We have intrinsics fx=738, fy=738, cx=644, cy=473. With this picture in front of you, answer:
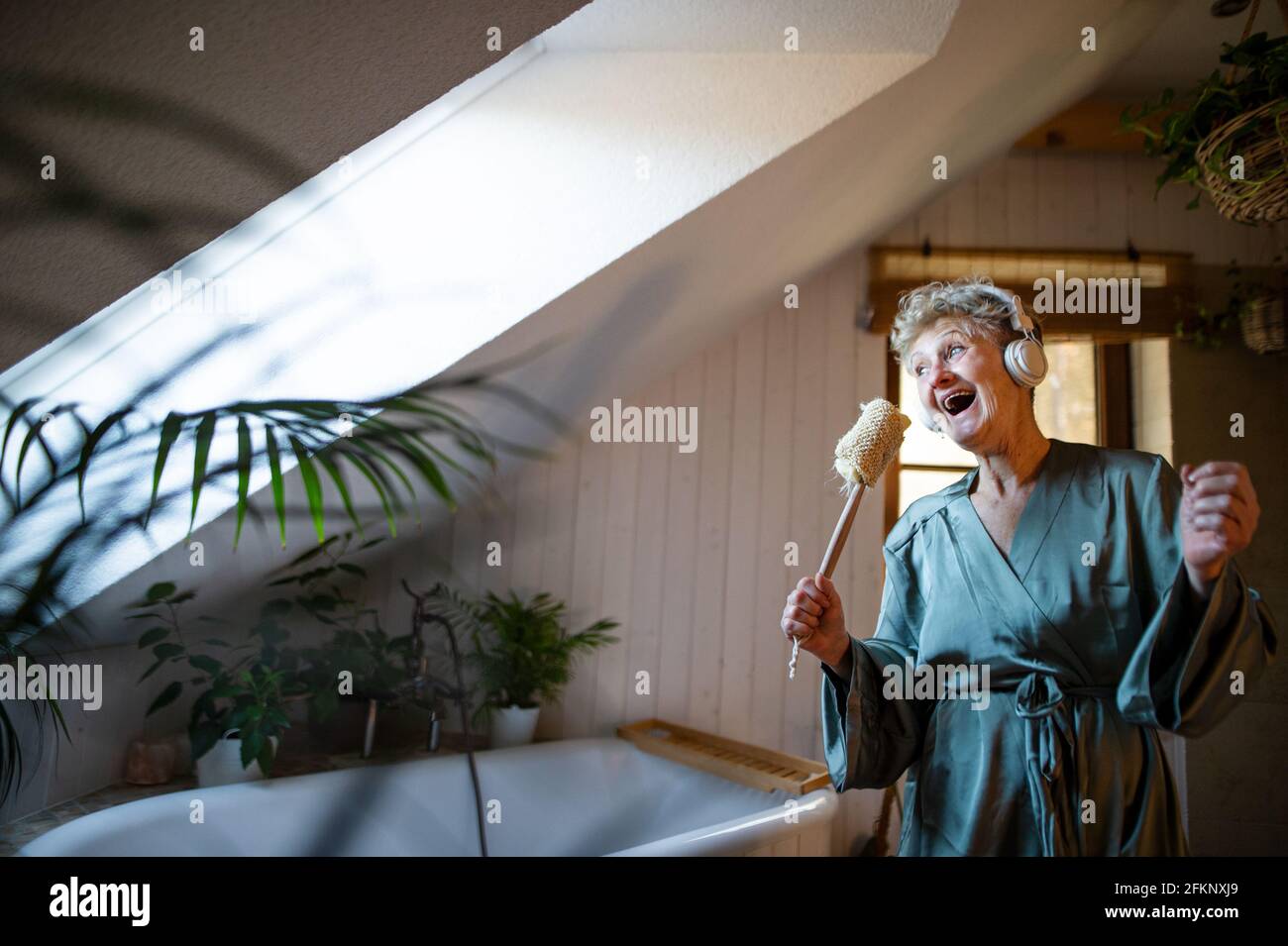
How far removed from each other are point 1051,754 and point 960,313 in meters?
0.38

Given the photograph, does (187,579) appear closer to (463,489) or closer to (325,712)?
(325,712)

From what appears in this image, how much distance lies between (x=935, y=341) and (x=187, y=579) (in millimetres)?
635

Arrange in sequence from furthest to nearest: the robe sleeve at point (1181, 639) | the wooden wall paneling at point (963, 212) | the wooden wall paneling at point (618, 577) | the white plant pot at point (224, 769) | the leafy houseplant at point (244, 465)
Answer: the wooden wall paneling at point (618, 577) → the wooden wall paneling at point (963, 212) → the white plant pot at point (224, 769) → the robe sleeve at point (1181, 639) → the leafy houseplant at point (244, 465)

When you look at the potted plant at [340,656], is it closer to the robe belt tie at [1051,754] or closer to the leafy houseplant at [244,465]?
the leafy houseplant at [244,465]

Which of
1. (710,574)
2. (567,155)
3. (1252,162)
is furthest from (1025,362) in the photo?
(710,574)

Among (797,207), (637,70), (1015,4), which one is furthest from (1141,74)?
(637,70)

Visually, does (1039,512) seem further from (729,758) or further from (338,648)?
(729,758)

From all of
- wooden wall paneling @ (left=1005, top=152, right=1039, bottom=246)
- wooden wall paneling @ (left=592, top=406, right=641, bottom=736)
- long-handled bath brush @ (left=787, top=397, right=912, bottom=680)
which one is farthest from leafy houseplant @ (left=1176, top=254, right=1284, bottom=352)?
wooden wall paneling @ (left=592, top=406, right=641, bottom=736)

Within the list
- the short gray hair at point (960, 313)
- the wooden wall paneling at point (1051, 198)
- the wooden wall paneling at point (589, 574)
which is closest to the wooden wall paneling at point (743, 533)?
the wooden wall paneling at point (589, 574)

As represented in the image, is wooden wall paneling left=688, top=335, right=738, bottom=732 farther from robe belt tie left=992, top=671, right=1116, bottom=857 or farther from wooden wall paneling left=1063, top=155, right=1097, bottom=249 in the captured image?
robe belt tie left=992, top=671, right=1116, bottom=857

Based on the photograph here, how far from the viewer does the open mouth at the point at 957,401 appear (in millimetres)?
657

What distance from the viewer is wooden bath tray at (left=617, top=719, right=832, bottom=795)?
4.40ft

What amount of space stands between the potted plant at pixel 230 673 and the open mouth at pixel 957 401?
22.1 inches

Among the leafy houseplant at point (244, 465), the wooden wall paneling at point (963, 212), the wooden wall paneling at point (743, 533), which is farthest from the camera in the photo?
the wooden wall paneling at point (743, 533)
